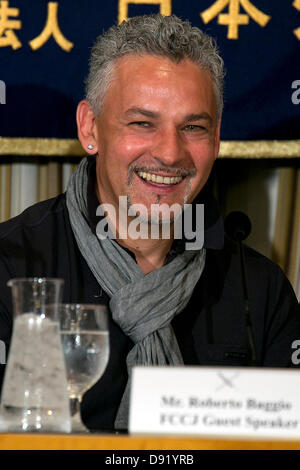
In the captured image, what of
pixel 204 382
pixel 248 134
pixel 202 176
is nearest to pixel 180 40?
pixel 202 176

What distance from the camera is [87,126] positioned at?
1.77 m

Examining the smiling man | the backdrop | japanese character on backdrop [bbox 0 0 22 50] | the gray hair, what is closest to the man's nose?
the smiling man

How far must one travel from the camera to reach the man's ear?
5.75 ft

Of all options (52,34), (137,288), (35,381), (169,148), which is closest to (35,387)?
(35,381)

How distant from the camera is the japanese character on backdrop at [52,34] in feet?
6.78

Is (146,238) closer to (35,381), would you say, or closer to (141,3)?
(141,3)

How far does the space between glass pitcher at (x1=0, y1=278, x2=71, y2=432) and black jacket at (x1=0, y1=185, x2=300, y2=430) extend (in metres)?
0.56

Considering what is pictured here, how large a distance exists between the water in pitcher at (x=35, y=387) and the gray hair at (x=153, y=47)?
843mm

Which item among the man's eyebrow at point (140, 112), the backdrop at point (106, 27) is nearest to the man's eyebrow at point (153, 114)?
the man's eyebrow at point (140, 112)

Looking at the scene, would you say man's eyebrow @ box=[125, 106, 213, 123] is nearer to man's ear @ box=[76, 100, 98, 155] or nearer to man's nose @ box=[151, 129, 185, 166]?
man's nose @ box=[151, 129, 185, 166]

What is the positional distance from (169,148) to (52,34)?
0.67m

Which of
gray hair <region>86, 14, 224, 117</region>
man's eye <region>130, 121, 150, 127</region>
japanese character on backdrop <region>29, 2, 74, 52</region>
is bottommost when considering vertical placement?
man's eye <region>130, 121, 150, 127</region>

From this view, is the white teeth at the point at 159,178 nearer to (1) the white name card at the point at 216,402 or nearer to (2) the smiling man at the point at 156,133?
(2) the smiling man at the point at 156,133
